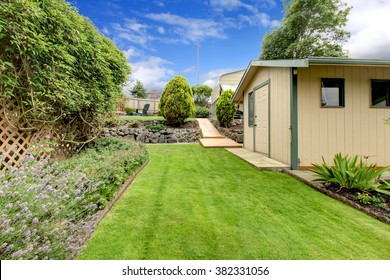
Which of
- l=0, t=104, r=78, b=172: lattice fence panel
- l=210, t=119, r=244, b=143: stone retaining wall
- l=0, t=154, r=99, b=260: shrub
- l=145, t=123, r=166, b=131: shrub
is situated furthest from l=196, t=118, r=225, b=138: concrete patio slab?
l=0, t=154, r=99, b=260: shrub

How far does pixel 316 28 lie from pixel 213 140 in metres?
14.9

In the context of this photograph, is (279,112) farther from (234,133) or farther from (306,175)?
(234,133)

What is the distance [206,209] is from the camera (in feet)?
10.1

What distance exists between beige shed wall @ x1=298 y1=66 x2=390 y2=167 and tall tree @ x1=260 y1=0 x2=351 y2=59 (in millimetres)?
13810

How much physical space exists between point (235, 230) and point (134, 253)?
3.85 feet

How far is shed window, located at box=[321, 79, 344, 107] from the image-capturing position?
18.5 feet

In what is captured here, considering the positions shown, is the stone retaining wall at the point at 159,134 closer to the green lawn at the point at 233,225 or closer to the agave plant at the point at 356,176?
the green lawn at the point at 233,225

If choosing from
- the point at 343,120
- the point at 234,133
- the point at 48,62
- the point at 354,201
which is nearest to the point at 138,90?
the point at 234,133

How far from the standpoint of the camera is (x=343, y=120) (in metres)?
5.63

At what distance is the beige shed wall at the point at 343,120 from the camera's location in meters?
→ 5.54

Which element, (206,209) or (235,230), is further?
(206,209)

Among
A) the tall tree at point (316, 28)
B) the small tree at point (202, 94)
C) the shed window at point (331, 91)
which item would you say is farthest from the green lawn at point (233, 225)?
the small tree at point (202, 94)

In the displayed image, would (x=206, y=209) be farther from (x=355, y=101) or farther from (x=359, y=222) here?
(x=355, y=101)
